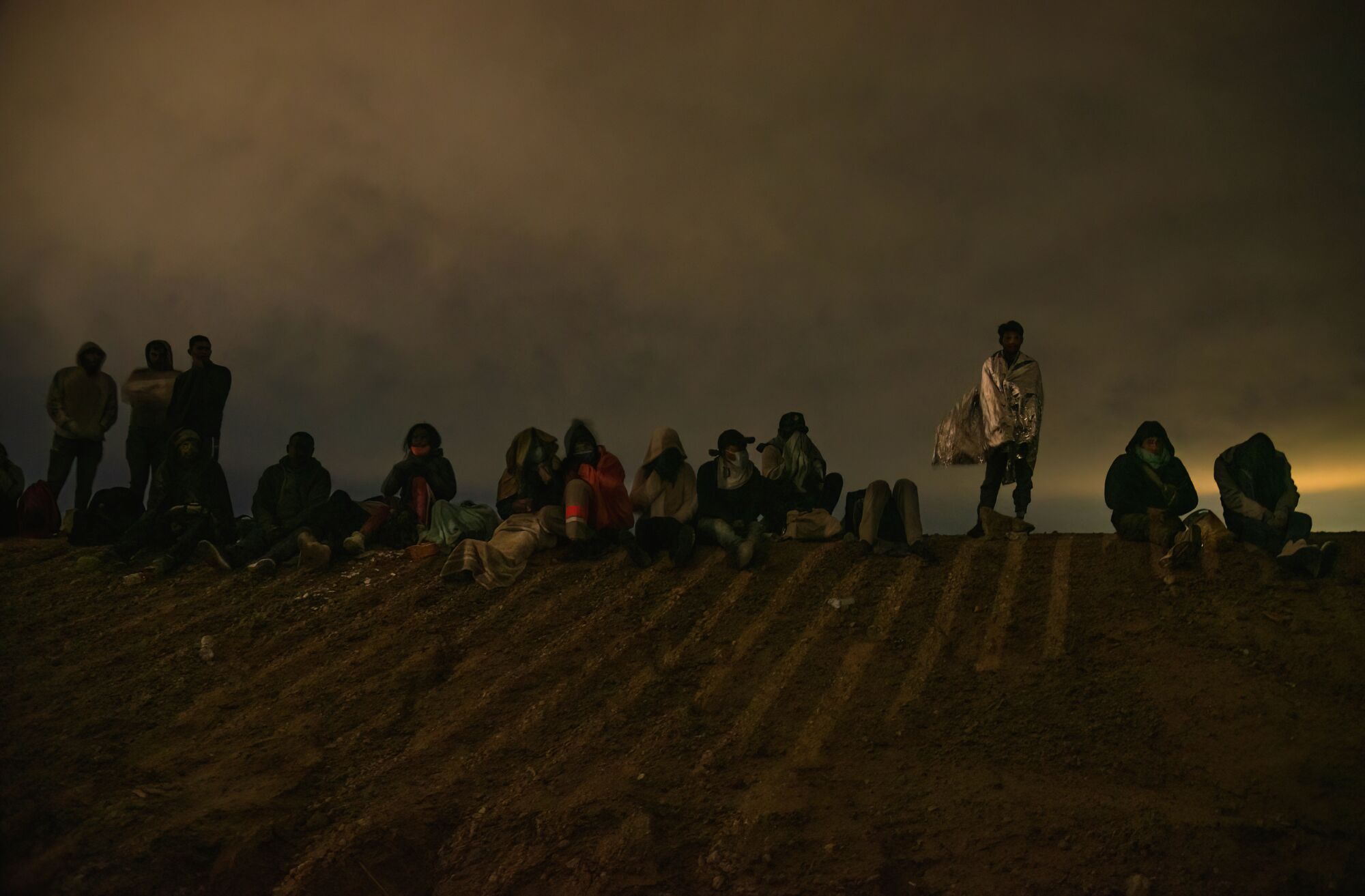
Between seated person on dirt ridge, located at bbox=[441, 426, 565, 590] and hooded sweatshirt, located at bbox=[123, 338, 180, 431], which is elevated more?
hooded sweatshirt, located at bbox=[123, 338, 180, 431]

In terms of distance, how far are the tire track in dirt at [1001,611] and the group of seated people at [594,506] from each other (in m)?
0.67

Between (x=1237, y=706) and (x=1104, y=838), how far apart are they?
153 centimetres

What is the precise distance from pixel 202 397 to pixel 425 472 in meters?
2.39

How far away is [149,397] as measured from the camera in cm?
933

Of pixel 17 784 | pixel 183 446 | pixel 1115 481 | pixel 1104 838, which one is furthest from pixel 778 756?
pixel 183 446

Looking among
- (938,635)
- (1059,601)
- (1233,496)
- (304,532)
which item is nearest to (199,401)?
(304,532)

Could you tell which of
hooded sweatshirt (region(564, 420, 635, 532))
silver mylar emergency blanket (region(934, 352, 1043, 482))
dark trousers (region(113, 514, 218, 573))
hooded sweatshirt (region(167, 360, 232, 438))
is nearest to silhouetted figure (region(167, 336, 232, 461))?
hooded sweatshirt (region(167, 360, 232, 438))

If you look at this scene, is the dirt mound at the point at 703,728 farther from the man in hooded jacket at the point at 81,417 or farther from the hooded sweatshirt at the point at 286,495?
the man in hooded jacket at the point at 81,417

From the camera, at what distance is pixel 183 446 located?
8.94 m

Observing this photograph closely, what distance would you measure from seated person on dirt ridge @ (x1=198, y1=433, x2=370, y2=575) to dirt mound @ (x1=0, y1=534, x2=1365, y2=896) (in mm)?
248

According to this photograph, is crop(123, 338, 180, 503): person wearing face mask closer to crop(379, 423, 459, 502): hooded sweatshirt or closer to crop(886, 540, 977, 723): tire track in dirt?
crop(379, 423, 459, 502): hooded sweatshirt

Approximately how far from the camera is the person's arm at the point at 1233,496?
7.58 meters

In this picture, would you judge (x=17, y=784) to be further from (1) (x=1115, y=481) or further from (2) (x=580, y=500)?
(1) (x=1115, y=481)

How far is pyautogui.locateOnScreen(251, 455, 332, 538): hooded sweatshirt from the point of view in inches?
348
